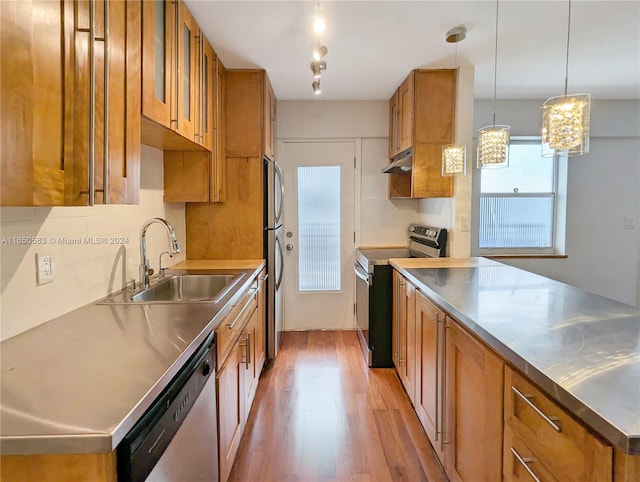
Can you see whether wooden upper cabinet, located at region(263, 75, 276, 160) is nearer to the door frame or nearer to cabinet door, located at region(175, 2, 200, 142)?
the door frame

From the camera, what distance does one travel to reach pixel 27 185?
97 cm

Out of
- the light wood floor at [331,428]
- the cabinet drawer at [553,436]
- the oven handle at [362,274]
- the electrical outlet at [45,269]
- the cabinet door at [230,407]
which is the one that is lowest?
the light wood floor at [331,428]

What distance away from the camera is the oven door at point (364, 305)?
10.4 feet

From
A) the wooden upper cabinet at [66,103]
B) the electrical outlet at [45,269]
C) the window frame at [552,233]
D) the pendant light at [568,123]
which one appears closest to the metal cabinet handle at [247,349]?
the electrical outlet at [45,269]

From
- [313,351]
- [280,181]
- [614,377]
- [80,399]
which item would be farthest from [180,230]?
[614,377]

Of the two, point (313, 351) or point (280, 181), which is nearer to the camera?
point (280, 181)

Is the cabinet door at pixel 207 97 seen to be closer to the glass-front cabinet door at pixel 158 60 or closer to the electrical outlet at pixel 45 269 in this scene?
the glass-front cabinet door at pixel 158 60

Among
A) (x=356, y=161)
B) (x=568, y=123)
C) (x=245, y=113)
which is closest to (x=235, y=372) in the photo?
(x=568, y=123)

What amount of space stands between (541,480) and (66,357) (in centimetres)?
134

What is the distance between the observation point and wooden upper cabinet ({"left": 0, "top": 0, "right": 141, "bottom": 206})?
3.07 feet

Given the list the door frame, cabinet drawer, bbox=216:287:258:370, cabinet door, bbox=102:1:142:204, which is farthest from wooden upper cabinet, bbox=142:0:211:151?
the door frame

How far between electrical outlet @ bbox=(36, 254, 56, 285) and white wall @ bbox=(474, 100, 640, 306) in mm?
3884

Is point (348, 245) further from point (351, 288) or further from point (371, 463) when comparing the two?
point (371, 463)

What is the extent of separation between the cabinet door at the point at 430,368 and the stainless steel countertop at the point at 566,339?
0.41 ft
